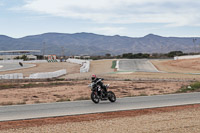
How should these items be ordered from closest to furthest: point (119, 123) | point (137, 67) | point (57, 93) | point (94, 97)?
Answer: point (119, 123) < point (94, 97) < point (57, 93) < point (137, 67)

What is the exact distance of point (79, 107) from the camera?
13938mm

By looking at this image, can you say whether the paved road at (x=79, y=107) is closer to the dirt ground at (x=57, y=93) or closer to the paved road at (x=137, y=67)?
the dirt ground at (x=57, y=93)

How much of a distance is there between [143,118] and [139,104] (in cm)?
332

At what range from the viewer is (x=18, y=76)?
3828 cm

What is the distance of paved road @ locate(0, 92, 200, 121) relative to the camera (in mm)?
12316

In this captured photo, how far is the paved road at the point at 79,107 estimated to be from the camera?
1232 centimetres

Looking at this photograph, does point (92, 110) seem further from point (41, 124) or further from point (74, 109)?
point (41, 124)

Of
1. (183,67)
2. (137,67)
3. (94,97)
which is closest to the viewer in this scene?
(94,97)

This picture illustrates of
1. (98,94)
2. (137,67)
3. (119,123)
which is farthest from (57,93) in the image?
(137,67)

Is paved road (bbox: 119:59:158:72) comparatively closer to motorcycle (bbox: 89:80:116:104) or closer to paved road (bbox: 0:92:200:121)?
paved road (bbox: 0:92:200:121)

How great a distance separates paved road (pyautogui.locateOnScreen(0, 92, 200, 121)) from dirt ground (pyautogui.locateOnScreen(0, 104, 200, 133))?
2.63 feet

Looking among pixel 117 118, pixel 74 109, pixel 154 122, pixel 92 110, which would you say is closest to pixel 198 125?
pixel 154 122

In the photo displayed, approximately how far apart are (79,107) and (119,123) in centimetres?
379

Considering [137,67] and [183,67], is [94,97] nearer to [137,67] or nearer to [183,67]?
[137,67]
